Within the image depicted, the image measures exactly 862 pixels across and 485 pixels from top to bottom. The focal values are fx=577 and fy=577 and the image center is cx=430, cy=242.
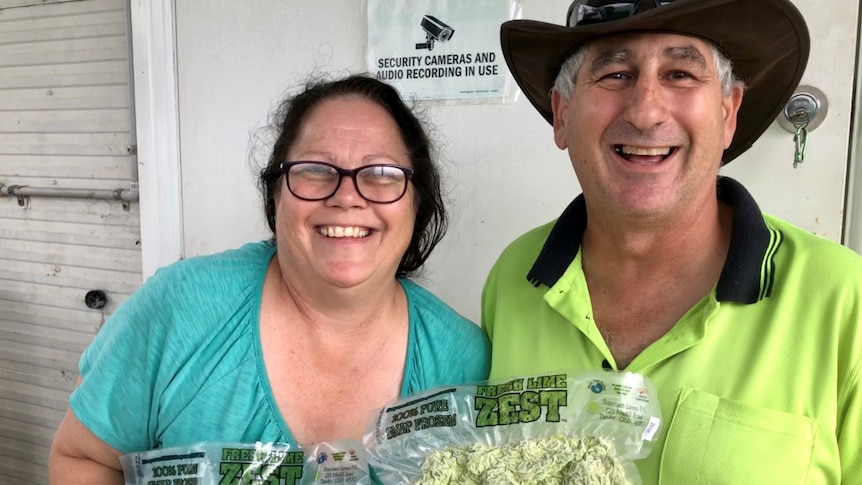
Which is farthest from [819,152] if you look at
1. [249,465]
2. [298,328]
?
[249,465]

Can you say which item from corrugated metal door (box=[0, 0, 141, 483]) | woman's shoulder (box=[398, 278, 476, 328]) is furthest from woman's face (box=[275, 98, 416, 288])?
corrugated metal door (box=[0, 0, 141, 483])

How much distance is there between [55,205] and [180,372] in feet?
7.09

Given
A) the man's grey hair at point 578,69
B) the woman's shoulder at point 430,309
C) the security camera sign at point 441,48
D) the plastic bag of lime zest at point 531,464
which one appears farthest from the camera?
the security camera sign at point 441,48

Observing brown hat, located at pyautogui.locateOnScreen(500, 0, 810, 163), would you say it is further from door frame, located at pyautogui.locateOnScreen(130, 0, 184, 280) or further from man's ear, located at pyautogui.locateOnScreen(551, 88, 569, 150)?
door frame, located at pyautogui.locateOnScreen(130, 0, 184, 280)

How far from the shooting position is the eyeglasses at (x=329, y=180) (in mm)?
1173

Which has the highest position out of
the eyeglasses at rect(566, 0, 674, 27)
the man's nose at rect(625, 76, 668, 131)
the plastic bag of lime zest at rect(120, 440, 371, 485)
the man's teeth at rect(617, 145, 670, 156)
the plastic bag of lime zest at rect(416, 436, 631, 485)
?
the eyeglasses at rect(566, 0, 674, 27)

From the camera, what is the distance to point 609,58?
3.59ft

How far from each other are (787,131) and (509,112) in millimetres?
738

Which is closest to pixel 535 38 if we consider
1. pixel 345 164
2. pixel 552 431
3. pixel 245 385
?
pixel 345 164

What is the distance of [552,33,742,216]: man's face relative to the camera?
1052 mm

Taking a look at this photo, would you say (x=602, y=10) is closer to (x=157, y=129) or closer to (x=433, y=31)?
(x=433, y=31)

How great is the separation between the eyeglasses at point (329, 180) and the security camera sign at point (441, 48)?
27.5 inches

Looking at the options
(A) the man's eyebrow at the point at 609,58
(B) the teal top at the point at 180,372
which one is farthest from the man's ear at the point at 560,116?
(B) the teal top at the point at 180,372

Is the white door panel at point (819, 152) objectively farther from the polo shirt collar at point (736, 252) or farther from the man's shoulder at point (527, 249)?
the man's shoulder at point (527, 249)
